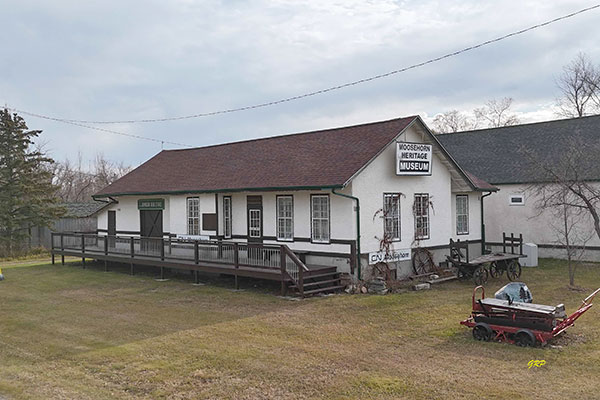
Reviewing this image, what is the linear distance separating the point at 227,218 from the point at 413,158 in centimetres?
718

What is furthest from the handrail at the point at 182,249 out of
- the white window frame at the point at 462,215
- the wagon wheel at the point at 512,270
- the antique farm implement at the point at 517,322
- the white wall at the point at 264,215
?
the white window frame at the point at 462,215

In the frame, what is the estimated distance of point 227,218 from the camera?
20047 millimetres

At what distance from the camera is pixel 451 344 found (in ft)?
32.4

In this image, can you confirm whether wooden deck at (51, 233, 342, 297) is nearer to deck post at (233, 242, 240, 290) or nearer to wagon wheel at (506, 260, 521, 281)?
deck post at (233, 242, 240, 290)

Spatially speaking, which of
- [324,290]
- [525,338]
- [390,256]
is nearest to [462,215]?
[390,256]

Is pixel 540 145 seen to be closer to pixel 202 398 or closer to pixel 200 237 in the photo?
pixel 200 237

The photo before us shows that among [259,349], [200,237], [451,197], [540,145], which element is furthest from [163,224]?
[540,145]

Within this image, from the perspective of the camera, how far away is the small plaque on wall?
781 inches

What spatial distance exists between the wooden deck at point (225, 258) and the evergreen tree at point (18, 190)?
857cm

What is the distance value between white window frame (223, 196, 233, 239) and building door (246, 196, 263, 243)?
1046 millimetres

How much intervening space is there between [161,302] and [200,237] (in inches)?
232

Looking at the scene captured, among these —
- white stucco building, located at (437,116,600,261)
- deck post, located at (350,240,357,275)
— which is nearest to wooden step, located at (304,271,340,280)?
deck post, located at (350,240,357,275)

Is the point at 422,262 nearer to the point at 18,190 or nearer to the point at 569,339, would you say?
the point at 569,339

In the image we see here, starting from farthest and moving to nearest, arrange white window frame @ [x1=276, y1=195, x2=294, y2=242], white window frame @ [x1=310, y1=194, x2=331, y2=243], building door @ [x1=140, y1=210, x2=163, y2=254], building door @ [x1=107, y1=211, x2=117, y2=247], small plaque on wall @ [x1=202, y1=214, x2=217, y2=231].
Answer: building door @ [x1=107, y1=211, x2=117, y2=247] → building door @ [x1=140, y1=210, x2=163, y2=254] → small plaque on wall @ [x1=202, y1=214, x2=217, y2=231] → white window frame @ [x1=276, y1=195, x2=294, y2=242] → white window frame @ [x1=310, y1=194, x2=331, y2=243]
